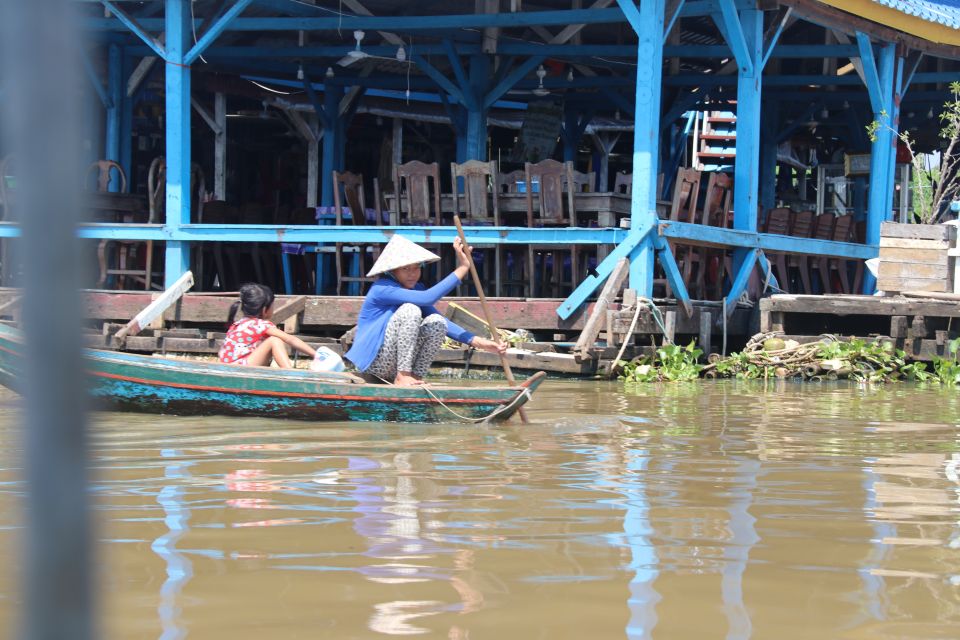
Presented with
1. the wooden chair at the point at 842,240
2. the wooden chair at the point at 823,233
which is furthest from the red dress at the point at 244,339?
the wooden chair at the point at 842,240

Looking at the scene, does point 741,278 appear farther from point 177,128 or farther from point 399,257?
point 177,128

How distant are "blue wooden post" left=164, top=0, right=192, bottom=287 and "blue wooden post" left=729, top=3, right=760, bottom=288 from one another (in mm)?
5789

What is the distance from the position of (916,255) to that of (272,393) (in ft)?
23.6

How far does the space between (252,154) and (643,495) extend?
1586 centimetres

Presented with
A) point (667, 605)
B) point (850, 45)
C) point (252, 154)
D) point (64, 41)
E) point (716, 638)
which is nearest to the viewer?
point (64, 41)

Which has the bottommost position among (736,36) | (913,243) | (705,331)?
(705,331)

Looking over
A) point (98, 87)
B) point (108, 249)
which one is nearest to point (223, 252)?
point (108, 249)

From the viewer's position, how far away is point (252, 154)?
1928cm

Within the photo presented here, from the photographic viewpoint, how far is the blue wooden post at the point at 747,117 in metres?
11.8

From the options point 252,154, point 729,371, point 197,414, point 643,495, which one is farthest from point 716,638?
point 252,154

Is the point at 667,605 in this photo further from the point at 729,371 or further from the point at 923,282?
the point at 923,282

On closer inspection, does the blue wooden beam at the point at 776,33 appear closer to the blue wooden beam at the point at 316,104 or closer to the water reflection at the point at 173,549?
the blue wooden beam at the point at 316,104

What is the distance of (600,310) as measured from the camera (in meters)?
10.2

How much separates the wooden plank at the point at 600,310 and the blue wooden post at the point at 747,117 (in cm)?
209
